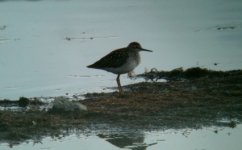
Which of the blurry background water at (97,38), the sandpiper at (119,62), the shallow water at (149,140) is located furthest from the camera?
the blurry background water at (97,38)

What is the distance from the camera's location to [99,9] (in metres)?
30.1

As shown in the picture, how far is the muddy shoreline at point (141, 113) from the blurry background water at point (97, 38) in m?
1.80

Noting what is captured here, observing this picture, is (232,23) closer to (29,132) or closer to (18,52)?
(18,52)

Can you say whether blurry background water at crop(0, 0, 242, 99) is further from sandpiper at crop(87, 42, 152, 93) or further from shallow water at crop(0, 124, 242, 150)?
shallow water at crop(0, 124, 242, 150)

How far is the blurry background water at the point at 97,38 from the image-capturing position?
622 inches

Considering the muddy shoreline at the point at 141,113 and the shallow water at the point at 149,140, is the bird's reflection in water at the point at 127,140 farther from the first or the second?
the muddy shoreline at the point at 141,113

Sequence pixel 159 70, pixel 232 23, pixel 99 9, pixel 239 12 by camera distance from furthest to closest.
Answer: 1. pixel 99 9
2. pixel 239 12
3. pixel 232 23
4. pixel 159 70

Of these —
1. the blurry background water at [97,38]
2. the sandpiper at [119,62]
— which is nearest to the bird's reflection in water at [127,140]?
the sandpiper at [119,62]

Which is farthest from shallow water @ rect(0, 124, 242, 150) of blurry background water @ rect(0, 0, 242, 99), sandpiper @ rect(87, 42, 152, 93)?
blurry background water @ rect(0, 0, 242, 99)

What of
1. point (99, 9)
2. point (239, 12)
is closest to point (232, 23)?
point (239, 12)

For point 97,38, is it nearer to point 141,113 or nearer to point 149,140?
point 141,113

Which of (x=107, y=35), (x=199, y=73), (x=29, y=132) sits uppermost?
(x=107, y=35)

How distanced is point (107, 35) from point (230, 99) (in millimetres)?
10597

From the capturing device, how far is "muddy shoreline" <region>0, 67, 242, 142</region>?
10875 millimetres
